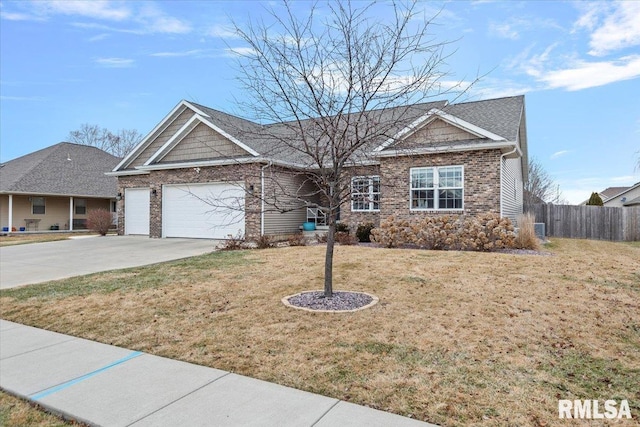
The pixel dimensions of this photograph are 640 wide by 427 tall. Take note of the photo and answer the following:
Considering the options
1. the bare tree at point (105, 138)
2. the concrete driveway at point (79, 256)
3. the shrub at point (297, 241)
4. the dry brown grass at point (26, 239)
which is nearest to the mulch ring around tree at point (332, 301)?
the concrete driveway at point (79, 256)

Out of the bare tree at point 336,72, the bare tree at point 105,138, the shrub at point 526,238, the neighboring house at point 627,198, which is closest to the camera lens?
the bare tree at point 336,72

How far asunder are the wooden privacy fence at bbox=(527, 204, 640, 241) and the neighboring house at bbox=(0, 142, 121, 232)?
28.1 m

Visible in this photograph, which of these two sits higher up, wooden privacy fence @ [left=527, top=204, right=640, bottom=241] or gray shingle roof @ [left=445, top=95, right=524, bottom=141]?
gray shingle roof @ [left=445, top=95, right=524, bottom=141]

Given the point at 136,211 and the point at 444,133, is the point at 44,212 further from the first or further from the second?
the point at 444,133

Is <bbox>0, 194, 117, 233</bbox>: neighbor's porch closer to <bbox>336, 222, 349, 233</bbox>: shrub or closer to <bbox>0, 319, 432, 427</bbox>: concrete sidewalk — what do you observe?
<bbox>336, 222, 349, 233</bbox>: shrub

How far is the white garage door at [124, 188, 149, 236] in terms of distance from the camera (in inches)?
794

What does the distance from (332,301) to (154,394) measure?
10.2ft

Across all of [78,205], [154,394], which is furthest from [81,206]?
[154,394]

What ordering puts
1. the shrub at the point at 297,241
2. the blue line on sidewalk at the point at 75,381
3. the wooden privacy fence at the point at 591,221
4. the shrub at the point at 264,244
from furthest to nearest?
the wooden privacy fence at the point at 591,221, the shrub at the point at 297,241, the shrub at the point at 264,244, the blue line on sidewalk at the point at 75,381

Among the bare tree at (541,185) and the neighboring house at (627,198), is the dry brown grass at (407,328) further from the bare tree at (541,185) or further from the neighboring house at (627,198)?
the bare tree at (541,185)

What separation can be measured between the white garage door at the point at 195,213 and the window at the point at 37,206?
13.8m

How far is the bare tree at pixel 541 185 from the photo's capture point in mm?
34656

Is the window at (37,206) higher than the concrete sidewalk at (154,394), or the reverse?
the window at (37,206)

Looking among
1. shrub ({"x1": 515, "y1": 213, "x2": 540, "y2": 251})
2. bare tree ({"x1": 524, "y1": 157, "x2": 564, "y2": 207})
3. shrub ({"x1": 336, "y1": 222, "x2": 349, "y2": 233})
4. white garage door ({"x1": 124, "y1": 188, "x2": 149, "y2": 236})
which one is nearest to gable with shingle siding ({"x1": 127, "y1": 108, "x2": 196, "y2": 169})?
white garage door ({"x1": 124, "y1": 188, "x2": 149, "y2": 236})
